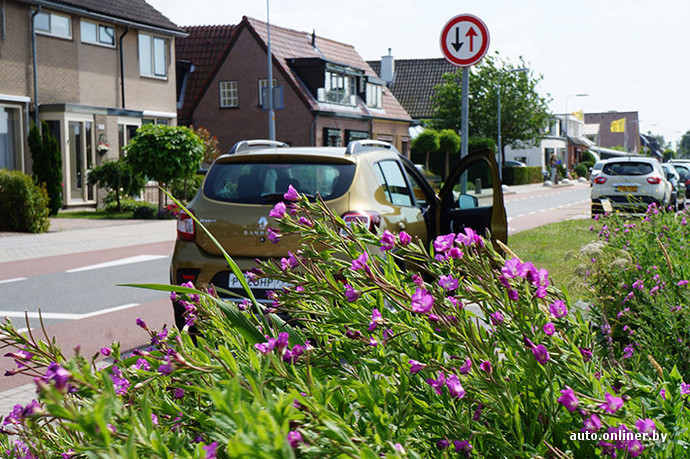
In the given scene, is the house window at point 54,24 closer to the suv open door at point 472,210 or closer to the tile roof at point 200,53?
the tile roof at point 200,53

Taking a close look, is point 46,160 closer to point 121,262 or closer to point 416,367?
point 121,262

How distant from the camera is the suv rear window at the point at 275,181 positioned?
6.55 m

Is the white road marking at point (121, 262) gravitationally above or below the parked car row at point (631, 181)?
below

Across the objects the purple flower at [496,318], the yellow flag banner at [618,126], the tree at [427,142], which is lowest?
the purple flower at [496,318]

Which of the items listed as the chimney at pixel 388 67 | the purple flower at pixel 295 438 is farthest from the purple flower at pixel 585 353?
the chimney at pixel 388 67

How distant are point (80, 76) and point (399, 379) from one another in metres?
28.6

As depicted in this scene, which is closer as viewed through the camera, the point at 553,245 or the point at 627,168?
the point at 553,245

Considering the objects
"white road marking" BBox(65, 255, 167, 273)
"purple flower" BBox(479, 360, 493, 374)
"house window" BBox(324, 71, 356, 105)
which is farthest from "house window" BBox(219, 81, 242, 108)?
"purple flower" BBox(479, 360, 493, 374)

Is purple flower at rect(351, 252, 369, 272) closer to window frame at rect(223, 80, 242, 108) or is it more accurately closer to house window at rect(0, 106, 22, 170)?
house window at rect(0, 106, 22, 170)

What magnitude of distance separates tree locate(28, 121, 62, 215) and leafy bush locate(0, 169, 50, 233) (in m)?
4.60

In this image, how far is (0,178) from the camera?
60.2ft

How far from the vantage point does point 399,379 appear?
1688mm

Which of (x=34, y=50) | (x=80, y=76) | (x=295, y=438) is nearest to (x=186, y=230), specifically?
(x=295, y=438)

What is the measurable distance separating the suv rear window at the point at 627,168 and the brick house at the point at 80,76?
Answer: 55.4 feet
